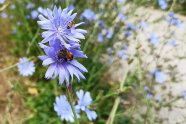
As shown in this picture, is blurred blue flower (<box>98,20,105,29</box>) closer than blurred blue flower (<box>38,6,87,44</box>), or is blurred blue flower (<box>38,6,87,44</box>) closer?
blurred blue flower (<box>38,6,87,44</box>)

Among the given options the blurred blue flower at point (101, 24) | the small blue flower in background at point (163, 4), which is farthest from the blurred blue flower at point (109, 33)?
the small blue flower in background at point (163, 4)

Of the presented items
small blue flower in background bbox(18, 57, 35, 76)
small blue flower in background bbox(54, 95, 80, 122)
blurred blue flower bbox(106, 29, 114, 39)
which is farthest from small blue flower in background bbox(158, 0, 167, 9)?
small blue flower in background bbox(54, 95, 80, 122)

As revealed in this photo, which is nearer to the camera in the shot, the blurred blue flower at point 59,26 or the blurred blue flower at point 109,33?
the blurred blue flower at point 59,26

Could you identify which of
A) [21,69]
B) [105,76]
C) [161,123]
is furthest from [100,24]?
[161,123]

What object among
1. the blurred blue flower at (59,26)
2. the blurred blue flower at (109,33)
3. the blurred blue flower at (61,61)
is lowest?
the blurred blue flower at (61,61)

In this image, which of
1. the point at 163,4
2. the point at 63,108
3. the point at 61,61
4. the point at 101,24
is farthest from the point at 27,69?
the point at 163,4

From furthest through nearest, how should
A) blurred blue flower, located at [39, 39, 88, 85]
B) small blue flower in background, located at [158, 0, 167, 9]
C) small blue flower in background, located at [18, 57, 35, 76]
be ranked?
1. small blue flower in background, located at [158, 0, 167, 9]
2. small blue flower in background, located at [18, 57, 35, 76]
3. blurred blue flower, located at [39, 39, 88, 85]

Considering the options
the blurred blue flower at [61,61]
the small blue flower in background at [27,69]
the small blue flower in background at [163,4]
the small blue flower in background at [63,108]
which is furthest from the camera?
the small blue flower in background at [163,4]

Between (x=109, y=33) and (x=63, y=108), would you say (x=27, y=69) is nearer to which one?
(x=63, y=108)

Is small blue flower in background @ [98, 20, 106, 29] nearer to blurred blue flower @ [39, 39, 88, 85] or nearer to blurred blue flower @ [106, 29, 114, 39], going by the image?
blurred blue flower @ [106, 29, 114, 39]

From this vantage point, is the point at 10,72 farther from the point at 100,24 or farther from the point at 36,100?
the point at 100,24

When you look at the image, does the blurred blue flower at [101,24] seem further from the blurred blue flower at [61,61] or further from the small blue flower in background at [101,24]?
the blurred blue flower at [61,61]
